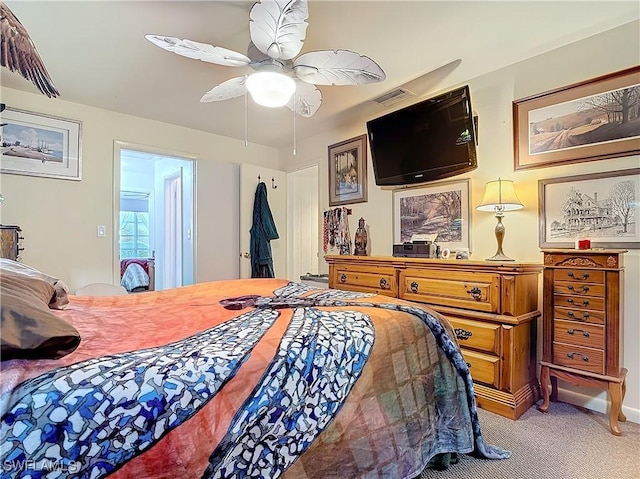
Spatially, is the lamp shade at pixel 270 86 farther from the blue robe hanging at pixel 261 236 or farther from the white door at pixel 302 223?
the white door at pixel 302 223

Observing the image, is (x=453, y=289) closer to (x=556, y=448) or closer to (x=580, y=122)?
(x=556, y=448)

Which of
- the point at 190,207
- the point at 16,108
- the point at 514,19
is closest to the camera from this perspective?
the point at 514,19

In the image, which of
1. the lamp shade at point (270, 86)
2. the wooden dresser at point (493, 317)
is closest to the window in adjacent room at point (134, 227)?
the lamp shade at point (270, 86)

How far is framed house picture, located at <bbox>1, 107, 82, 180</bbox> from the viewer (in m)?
2.89

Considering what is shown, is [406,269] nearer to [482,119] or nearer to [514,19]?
[482,119]

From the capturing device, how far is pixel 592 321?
1939 millimetres

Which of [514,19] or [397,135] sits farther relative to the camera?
[397,135]

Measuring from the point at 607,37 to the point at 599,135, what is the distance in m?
0.60

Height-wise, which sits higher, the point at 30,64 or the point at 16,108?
the point at 16,108

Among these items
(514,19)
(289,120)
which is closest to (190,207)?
(289,120)

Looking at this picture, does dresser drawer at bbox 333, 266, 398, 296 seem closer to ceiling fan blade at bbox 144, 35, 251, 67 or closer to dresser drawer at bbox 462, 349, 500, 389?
dresser drawer at bbox 462, 349, 500, 389

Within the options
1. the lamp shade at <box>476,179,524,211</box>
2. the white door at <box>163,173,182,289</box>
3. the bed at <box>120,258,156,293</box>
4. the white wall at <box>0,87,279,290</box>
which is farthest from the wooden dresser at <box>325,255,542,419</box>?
the bed at <box>120,258,156,293</box>

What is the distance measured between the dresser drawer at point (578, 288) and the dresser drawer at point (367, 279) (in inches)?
41.4

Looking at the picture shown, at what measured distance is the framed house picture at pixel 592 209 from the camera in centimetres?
203
